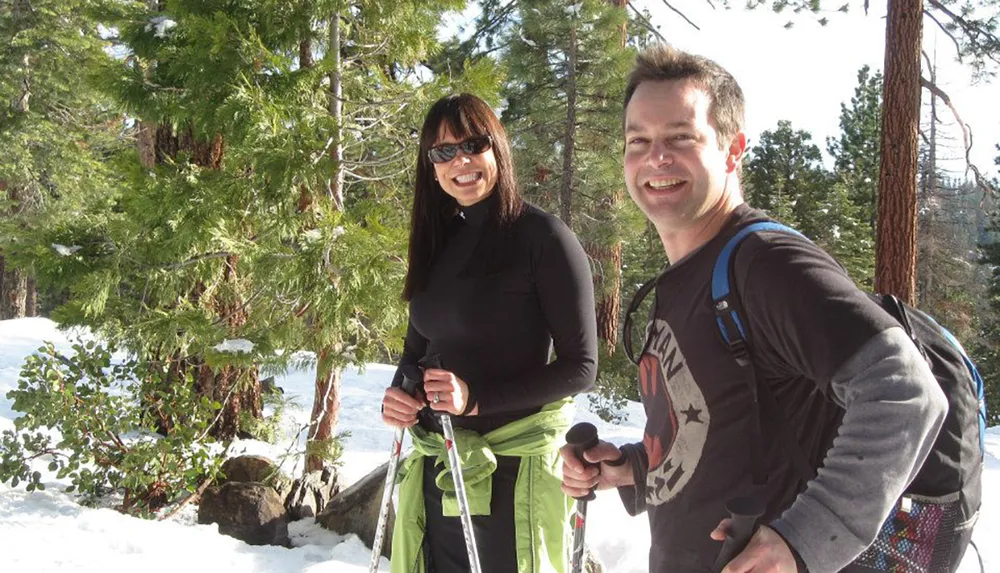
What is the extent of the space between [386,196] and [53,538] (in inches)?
106

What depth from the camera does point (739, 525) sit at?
969 millimetres

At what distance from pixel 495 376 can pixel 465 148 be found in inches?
28.5

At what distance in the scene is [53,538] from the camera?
152 inches

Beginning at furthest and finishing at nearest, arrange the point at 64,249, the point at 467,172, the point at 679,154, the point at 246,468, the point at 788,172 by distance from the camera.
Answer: the point at 788,172
the point at 246,468
the point at 64,249
the point at 467,172
the point at 679,154

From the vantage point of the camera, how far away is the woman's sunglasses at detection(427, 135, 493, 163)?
2.30m

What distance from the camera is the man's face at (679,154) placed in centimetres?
129

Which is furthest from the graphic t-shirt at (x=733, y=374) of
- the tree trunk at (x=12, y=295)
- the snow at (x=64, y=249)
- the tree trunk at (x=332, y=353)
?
the tree trunk at (x=12, y=295)

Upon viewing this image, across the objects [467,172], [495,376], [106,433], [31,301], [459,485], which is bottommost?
[106,433]

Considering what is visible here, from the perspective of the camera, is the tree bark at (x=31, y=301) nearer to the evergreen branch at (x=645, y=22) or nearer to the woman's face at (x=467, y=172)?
the evergreen branch at (x=645, y=22)

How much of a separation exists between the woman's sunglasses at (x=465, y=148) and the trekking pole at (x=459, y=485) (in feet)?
2.10

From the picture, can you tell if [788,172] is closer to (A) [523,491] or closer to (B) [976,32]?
(B) [976,32]

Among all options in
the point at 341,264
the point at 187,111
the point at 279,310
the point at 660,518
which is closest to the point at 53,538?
the point at 279,310

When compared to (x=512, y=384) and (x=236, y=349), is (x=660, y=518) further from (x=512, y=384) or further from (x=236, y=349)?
(x=236, y=349)

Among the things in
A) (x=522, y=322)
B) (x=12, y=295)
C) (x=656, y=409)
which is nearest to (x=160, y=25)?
(x=522, y=322)
